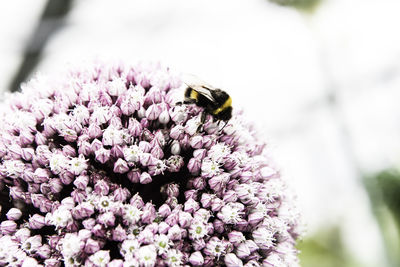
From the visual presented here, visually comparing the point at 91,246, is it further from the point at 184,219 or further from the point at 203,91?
the point at 203,91

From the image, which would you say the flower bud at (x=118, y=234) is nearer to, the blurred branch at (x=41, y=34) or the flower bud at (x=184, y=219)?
the flower bud at (x=184, y=219)

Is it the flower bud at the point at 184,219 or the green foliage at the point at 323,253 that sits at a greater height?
the flower bud at the point at 184,219

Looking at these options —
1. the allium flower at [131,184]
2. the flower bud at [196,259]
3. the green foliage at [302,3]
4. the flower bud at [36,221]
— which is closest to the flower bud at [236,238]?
the allium flower at [131,184]

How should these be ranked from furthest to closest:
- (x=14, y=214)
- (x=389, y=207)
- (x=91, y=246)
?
1. (x=389, y=207)
2. (x=14, y=214)
3. (x=91, y=246)

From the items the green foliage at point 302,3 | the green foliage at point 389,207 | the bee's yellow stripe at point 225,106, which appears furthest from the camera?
the green foliage at point 302,3

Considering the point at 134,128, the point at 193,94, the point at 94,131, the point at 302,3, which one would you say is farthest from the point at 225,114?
the point at 302,3

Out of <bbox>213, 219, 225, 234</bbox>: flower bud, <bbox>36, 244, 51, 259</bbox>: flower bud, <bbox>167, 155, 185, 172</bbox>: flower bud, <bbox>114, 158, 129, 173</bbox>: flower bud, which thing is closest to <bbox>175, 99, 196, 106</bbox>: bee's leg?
<bbox>167, 155, 185, 172</bbox>: flower bud

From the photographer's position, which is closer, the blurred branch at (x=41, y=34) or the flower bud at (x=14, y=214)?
the flower bud at (x=14, y=214)
